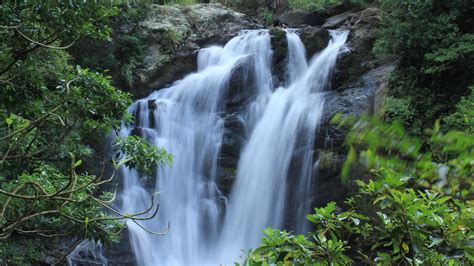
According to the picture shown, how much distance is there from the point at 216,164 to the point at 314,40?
5.04 metres

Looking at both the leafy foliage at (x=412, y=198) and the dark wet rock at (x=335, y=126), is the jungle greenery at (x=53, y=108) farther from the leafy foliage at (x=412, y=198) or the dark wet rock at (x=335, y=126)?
the dark wet rock at (x=335, y=126)

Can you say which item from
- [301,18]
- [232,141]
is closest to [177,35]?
[301,18]

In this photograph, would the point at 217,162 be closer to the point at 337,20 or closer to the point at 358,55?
the point at 358,55

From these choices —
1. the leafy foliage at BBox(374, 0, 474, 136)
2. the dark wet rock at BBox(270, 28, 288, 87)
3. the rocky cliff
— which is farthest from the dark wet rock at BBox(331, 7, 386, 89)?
the dark wet rock at BBox(270, 28, 288, 87)

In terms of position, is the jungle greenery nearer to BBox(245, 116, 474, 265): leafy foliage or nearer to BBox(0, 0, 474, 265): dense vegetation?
BBox(0, 0, 474, 265): dense vegetation

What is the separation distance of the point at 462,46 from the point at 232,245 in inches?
238

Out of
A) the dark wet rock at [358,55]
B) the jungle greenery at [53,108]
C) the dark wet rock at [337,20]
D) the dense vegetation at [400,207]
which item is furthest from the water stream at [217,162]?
the dense vegetation at [400,207]

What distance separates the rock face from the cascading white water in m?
0.90

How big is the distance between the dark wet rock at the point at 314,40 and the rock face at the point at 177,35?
2.94 meters

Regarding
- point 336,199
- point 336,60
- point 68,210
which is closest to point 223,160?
point 336,199

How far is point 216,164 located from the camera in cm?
998

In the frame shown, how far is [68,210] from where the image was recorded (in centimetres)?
372

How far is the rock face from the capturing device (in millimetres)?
12711

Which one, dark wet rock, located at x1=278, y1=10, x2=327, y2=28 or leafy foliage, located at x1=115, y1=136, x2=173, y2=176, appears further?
dark wet rock, located at x1=278, y1=10, x2=327, y2=28
